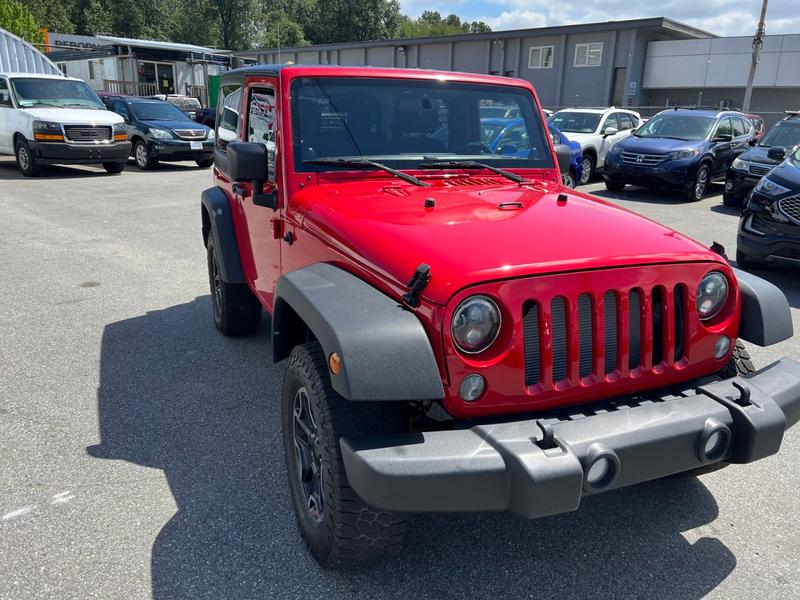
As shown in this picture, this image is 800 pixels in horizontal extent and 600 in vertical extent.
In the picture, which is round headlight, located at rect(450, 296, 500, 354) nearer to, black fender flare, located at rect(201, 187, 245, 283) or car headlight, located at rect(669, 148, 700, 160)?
black fender flare, located at rect(201, 187, 245, 283)

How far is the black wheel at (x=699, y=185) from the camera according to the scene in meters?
12.3

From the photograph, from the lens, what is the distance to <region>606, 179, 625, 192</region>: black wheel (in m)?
12.9

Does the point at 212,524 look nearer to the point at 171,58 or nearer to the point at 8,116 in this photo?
the point at 8,116

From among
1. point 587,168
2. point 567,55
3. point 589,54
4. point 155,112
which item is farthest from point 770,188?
point 567,55

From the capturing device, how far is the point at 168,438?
140 inches

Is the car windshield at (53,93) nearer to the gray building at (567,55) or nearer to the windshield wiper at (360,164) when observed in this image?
the windshield wiper at (360,164)

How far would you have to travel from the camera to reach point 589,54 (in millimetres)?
32031

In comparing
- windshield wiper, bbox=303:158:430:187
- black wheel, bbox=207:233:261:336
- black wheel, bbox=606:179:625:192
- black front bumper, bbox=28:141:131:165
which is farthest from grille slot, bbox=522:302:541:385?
black front bumper, bbox=28:141:131:165

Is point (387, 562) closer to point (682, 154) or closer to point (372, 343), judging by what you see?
point (372, 343)

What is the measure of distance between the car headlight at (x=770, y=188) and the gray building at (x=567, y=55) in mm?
26211

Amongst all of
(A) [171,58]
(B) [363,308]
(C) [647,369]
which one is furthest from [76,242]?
(A) [171,58]

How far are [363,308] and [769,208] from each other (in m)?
5.96

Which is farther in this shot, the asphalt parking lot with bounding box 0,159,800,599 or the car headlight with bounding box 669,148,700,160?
the car headlight with bounding box 669,148,700,160

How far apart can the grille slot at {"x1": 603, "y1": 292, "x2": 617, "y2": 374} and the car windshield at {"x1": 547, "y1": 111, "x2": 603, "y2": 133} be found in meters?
13.2
